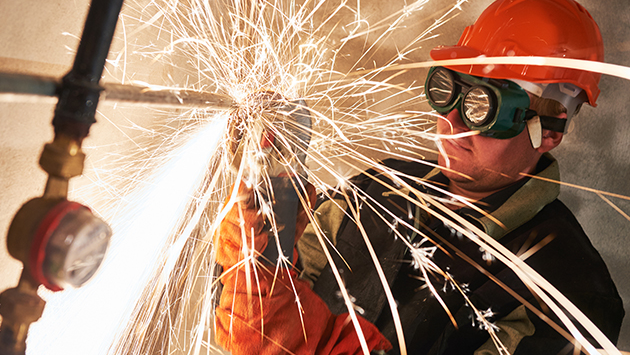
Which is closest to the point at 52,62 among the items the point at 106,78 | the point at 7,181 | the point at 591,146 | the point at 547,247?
the point at 106,78

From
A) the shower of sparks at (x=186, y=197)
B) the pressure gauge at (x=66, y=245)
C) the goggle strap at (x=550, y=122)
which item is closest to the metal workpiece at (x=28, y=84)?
the pressure gauge at (x=66, y=245)

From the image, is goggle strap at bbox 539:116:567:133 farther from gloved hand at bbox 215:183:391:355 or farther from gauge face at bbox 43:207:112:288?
gauge face at bbox 43:207:112:288

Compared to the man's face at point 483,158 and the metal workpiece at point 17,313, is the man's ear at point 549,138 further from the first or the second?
the metal workpiece at point 17,313

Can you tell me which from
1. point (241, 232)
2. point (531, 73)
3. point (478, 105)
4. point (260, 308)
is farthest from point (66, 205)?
point (531, 73)

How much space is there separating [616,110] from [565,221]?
83cm

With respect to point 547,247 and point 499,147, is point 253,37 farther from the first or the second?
point 547,247

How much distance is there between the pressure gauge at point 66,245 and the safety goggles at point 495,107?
97 cm

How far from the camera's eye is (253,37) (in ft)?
3.95

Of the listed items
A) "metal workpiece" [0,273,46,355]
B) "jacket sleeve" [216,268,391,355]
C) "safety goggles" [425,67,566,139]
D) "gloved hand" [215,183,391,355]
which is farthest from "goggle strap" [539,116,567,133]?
"metal workpiece" [0,273,46,355]

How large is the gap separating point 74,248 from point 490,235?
1077 millimetres

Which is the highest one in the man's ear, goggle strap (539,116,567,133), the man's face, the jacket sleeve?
goggle strap (539,116,567,133)

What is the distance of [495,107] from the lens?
99cm

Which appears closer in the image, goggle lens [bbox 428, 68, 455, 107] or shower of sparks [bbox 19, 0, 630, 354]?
shower of sparks [bbox 19, 0, 630, 354]

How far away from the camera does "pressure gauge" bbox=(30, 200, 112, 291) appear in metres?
0.40
